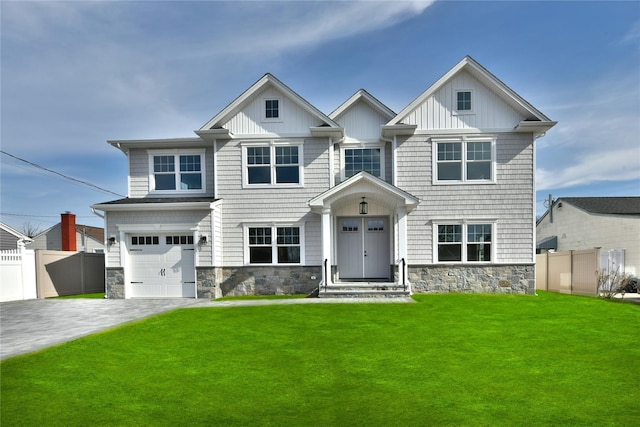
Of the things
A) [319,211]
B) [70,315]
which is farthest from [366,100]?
[70,315]

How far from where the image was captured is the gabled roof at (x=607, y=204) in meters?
22.0

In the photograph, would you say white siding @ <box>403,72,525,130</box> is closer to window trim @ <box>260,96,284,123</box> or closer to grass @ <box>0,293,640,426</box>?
window trim @ <box>260,96,284,123</box>

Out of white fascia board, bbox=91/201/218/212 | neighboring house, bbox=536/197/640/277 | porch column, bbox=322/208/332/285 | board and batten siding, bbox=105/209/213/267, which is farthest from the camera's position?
neighboring house, bbox=536/197/640/277

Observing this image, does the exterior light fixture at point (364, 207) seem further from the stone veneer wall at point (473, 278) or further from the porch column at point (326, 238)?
the stone veneer wall at point (473, 278)

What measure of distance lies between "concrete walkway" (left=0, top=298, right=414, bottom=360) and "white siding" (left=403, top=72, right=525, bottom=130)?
286 inches

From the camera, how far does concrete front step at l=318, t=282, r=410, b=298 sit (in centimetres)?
1399

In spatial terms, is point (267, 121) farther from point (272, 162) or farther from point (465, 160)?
point (465, 160)

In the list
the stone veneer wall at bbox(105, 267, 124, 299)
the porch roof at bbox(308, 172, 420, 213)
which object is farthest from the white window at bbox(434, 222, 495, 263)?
the stone veneer wall at bbox(105, 267, 124, 299)

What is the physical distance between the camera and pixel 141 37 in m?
12.3

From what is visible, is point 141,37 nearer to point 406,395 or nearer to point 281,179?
point 281,179

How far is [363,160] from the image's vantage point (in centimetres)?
1683

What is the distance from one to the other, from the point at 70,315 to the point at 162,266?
168 inches

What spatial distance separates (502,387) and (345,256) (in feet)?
37.3


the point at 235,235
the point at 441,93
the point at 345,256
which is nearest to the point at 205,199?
the point at 235,235
